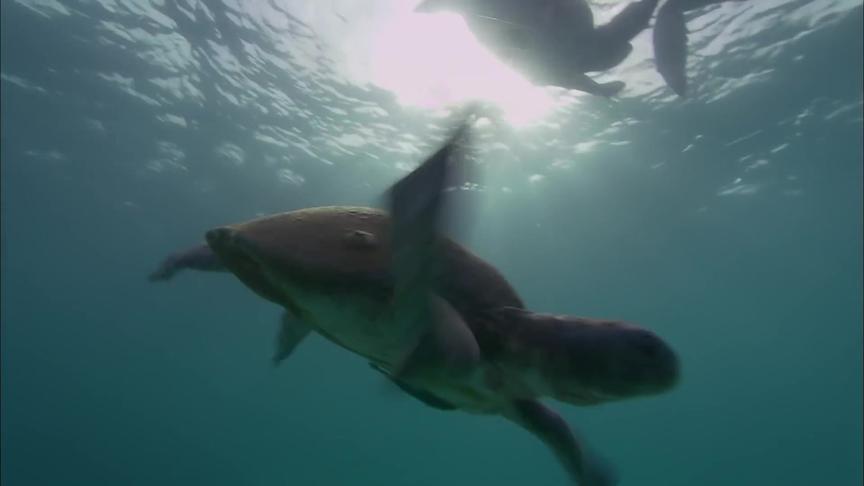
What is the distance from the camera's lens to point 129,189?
27.2 metres

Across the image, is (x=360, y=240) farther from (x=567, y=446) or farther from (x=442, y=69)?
(x=442, y=69)

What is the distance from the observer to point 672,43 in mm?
7719

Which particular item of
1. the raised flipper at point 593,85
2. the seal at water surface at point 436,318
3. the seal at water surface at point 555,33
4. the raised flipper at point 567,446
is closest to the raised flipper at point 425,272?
the seal at water surface at point 436,318

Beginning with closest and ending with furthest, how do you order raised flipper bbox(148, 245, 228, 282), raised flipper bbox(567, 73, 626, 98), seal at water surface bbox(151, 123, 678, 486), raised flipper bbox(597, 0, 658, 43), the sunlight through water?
seal at water surface bbox(151, 123, 678, 486) → raised flipper bbox(148, 245, 228, 282) → raised flipper bbox(597, 0, 658, 43) → raised flipper bbox(567, 73, 626, 98) → the sunlight through water

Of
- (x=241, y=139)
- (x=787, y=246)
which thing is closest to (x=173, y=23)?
(x=241, y=139)

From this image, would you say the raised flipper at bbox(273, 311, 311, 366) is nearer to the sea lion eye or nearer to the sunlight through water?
the sea lion eye

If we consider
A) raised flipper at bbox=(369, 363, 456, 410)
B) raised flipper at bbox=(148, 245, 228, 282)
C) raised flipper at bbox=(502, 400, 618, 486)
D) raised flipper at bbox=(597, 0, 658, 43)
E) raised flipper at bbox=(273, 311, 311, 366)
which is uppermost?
raised flipper at bbox=(597, 0, 658, 43)

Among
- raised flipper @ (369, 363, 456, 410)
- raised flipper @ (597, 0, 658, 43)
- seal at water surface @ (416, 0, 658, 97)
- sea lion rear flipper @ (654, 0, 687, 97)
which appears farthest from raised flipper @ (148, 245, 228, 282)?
sea lion rear flipper @ (654, 0, 687, 97)

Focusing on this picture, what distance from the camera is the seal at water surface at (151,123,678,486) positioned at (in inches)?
89.5

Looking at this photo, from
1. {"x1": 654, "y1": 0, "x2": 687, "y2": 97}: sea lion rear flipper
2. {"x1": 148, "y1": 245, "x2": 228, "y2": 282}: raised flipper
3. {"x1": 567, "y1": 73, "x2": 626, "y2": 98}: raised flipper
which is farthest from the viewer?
{"x1": 567, "y1": 73, "x2": 626, "y2": 98}: raised flipper

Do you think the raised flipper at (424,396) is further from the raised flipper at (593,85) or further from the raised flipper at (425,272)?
the raised flipper at (593,85)

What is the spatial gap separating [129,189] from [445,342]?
2939 cm

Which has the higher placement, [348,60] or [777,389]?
[348,60]

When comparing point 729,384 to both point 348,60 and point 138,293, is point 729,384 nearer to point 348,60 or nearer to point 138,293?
point 138,293
